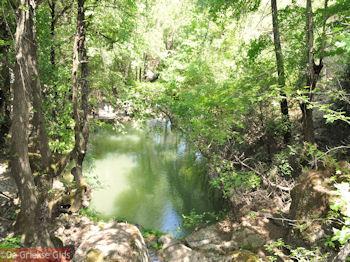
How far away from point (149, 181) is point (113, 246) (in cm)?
815

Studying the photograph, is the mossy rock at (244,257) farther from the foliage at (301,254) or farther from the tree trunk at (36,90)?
the tree trunk at (36,90)

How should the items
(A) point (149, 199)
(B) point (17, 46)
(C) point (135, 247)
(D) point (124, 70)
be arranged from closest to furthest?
(B) point (17, 46)
(C) point (135, 247)
(A) point (149, 199)
(D) point (124, 70)

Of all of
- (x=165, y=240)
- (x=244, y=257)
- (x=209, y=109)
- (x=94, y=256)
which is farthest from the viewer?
(x=209, y=109)

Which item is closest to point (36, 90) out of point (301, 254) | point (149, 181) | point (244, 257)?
point (244, 257)

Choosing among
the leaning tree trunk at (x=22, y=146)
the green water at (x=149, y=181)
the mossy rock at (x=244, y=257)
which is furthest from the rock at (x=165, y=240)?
the leaning tree trunk at (x=22, y=146)

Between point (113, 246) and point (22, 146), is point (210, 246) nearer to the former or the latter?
point (113, 246)

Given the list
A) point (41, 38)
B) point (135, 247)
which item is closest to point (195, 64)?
point (41, 38)

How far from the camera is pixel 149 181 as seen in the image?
1228cm

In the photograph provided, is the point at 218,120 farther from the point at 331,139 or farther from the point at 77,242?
the point at 77,242

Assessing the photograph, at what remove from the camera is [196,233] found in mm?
7465

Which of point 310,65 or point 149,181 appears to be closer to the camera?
→ point 310,65

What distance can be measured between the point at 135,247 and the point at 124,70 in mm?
19760

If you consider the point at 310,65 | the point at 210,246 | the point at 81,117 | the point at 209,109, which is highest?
the point at 310,65

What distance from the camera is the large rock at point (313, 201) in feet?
13.5
